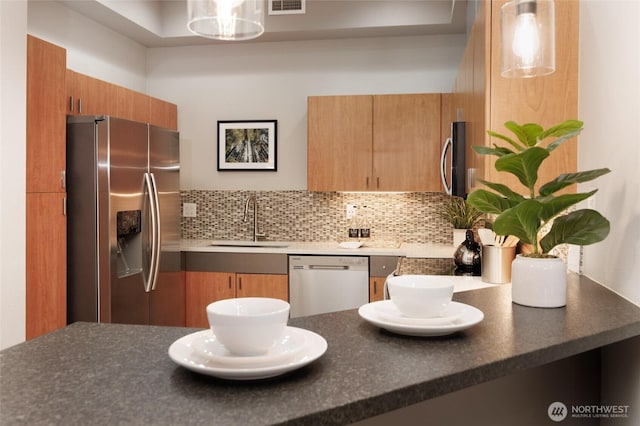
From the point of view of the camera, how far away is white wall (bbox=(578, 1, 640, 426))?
1.47 metres

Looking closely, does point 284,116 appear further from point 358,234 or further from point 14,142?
point 14,142

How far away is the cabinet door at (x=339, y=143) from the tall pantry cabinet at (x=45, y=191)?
1.98m

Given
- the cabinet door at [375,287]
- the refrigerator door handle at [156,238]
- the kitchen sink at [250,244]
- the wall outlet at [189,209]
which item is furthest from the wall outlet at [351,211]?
the refrigerator door handle at [156,238]

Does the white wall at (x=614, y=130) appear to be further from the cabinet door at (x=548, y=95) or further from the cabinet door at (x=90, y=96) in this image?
the cabinet door at (x=90, y=96)

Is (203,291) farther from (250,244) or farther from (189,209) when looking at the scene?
(189,209)

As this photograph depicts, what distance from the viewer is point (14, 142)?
2828 millimetres

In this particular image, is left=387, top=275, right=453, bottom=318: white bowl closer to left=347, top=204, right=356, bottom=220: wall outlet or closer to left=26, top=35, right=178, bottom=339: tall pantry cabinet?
left=26, top=35, right=178, bottom=339: tall pantry cabinet

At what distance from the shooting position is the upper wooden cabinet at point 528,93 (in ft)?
6.72

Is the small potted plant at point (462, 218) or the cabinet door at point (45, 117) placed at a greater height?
the cabinet door at point (45, 117)

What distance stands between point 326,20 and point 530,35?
3.12 metres

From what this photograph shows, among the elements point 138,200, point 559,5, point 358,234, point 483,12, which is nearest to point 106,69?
point 138,200

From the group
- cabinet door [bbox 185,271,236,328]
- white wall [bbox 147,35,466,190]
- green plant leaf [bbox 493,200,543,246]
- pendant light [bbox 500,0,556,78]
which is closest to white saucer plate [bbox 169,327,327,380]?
green plant leaf [bbox 493,200,543,246]

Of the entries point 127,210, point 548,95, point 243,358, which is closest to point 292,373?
point 243,358

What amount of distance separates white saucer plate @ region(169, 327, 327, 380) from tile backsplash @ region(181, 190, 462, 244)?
375cm
